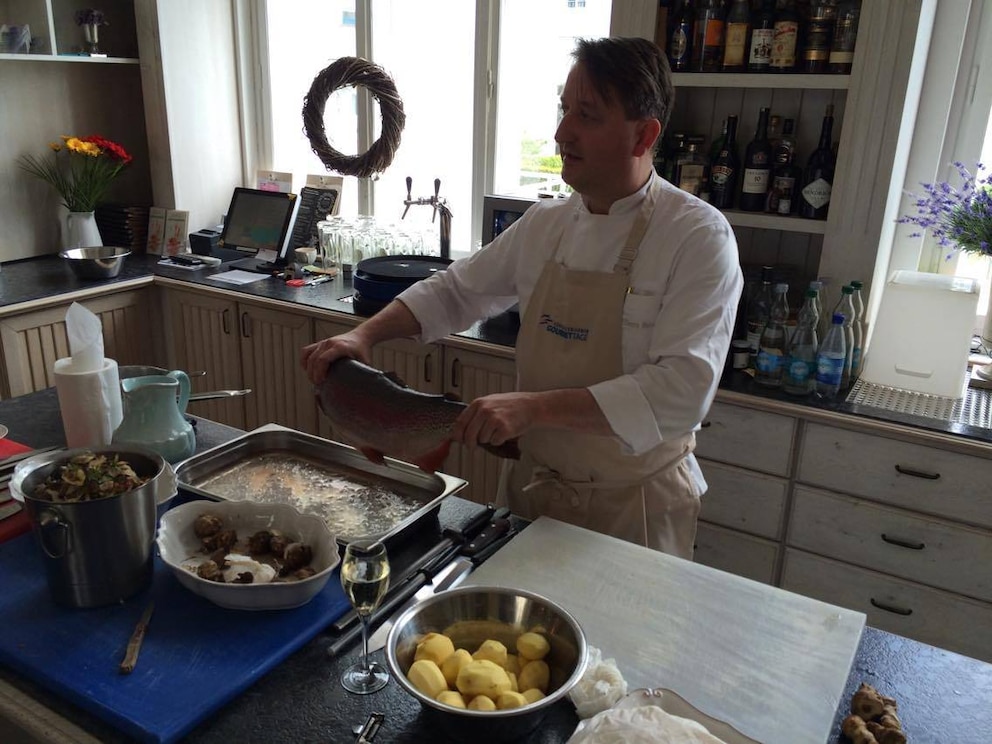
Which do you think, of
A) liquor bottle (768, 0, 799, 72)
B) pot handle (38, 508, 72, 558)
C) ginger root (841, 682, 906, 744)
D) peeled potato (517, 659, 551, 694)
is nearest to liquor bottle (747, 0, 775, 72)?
liquor bottle (768, 0, 799, 72)

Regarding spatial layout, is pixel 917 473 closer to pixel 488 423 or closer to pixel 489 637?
pixel 488 423

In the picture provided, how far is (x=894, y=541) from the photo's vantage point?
2.18 meters

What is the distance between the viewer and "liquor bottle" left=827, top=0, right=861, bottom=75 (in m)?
2.27

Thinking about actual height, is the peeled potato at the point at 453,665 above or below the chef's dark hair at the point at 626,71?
below

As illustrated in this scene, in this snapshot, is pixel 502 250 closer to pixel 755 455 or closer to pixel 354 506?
pixel 354 506

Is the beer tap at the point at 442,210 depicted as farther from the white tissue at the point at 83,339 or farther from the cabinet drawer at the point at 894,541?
the white tissue at the point at 83,339

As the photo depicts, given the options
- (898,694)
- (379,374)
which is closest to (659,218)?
(379,374)

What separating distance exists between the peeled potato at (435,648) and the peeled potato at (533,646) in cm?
9

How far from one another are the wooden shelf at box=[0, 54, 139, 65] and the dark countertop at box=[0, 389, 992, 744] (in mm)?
2868

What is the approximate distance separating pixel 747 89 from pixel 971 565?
155cm

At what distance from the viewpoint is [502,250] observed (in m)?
1.85

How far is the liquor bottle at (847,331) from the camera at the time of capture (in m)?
2.34

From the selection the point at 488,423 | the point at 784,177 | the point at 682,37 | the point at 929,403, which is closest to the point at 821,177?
the point at 784,177

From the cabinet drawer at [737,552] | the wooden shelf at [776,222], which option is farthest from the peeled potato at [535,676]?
the wooden shelf at [776,222]
